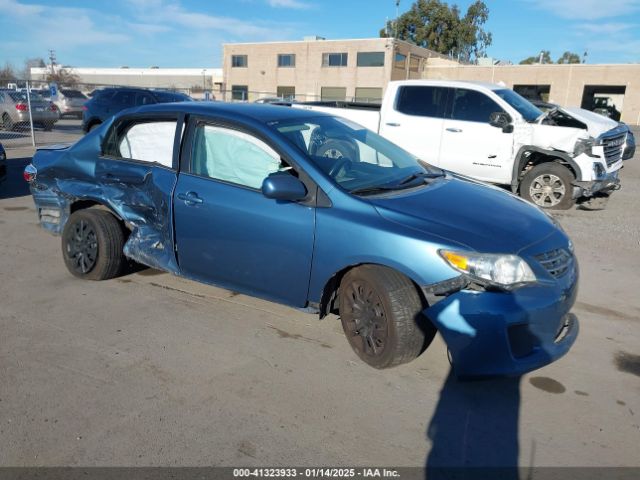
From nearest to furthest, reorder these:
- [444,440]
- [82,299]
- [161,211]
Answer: [444,440] → [161,211] → [82,299]

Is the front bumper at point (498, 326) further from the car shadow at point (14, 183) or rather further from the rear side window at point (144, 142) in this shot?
the car shadow at point (14, 183)

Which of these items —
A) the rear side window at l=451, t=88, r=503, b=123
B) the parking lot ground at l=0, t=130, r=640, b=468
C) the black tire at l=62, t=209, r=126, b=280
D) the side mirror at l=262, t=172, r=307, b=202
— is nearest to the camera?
the parking lot ground at l=0, t=130, r=640, b=468

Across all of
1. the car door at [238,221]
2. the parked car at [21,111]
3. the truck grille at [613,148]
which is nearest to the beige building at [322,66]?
the parked car at [21,111]

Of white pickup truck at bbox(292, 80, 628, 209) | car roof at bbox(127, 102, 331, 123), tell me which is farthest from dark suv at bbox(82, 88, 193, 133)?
car roof at bbox(127, 102, 331, 123)

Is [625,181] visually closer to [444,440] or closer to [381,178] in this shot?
[381,178]

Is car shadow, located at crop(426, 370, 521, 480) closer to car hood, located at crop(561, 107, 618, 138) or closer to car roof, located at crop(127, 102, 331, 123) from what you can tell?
car roof, located at crop(127, 102, 331, 123)

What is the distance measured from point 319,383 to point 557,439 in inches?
55.1

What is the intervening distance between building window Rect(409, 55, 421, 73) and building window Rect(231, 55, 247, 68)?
18241 millimetres

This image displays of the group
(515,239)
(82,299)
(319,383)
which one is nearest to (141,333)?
(82,299)

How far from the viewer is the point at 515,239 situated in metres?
3.22

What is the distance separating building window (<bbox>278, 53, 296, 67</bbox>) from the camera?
55.0 m

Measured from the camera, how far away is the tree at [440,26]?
70750mm

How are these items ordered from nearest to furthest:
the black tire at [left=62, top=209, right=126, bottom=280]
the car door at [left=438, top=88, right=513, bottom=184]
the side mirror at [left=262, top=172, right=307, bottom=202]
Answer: the side mirror at [left=262, top=172, right=307, bottom=202], the black tire at [left=62, top=209, right=126, bottom=280], the car door at [left=438, top=88, right=513, bottom=184]

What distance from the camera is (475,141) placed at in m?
8.62
